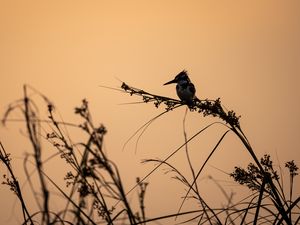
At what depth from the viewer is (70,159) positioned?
7.54 ft

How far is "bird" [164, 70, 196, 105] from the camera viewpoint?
29.2 feet

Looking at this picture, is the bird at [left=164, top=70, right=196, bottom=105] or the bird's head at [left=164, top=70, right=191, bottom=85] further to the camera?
the bird's head at [left=164, top=70, right=191, bottom=85]

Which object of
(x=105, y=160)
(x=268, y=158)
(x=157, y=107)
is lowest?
(x=105, y=160)

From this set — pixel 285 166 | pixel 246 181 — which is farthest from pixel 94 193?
pixel 285 166

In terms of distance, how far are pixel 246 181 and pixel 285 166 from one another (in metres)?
0.66

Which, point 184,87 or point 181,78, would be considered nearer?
point 184,87

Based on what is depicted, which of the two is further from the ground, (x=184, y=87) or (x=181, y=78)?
(x=181, y=78)

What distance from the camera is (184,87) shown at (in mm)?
9148

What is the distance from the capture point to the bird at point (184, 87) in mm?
8889

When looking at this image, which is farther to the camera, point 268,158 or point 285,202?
point 268,158

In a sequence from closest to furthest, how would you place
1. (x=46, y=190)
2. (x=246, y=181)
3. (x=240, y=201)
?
(x=46, y=190), (x=240, y=201), (x=246, y=181)

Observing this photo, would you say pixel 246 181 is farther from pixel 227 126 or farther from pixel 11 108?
pixel 11 108

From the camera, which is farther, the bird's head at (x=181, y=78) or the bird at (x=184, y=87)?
the bird's head at (x=181, y=78)

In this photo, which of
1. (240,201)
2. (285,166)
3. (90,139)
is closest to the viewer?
(90,139)
